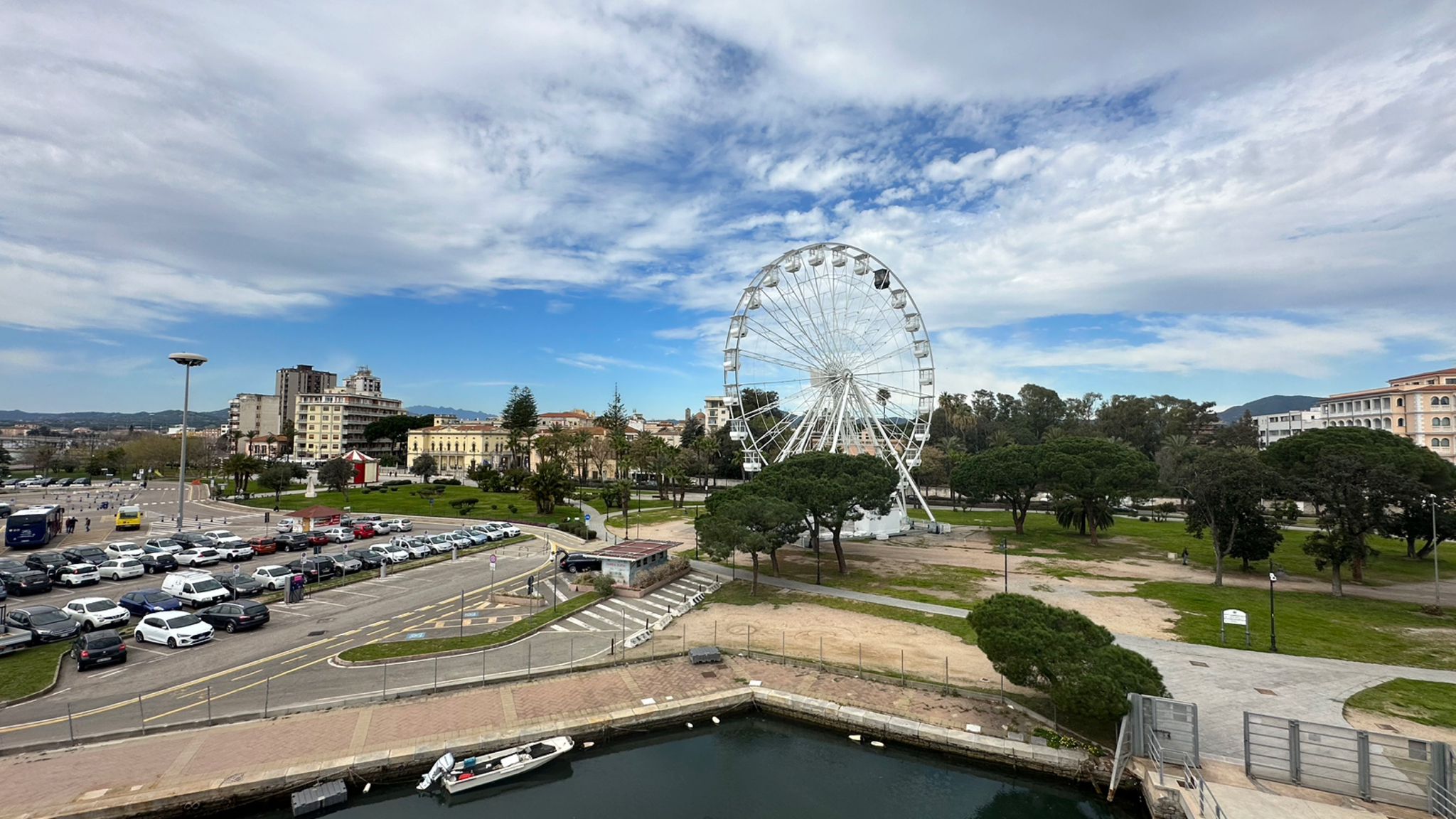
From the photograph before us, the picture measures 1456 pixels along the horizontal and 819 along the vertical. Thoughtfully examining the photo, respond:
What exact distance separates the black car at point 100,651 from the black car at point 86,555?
19.1 meters

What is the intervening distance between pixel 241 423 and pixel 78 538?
5737 inches

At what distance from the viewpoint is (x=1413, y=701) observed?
19375 millimetres

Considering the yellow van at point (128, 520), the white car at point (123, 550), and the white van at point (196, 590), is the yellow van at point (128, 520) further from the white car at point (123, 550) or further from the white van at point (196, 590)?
the white van at point (196, 590)

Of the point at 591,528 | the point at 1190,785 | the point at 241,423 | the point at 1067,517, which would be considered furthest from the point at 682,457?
the point at 241,423

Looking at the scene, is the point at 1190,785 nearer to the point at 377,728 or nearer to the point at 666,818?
the point at 666,818

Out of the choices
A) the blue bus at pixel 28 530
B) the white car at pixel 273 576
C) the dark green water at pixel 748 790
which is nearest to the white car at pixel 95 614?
the white car at pixel 273 576

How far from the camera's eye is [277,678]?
21.0 m

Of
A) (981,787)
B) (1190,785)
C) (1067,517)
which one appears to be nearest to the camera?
(1190,785)

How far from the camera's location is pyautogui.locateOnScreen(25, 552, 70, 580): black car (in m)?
34.5

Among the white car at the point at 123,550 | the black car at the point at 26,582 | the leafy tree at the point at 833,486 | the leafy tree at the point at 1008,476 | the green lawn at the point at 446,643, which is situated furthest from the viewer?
the leafy tree at the point at 1008,476

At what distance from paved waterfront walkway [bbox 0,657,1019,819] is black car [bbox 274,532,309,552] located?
104 feet

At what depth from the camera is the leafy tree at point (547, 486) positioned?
63.8 meters

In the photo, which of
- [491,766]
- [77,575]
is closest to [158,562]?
[77,575]

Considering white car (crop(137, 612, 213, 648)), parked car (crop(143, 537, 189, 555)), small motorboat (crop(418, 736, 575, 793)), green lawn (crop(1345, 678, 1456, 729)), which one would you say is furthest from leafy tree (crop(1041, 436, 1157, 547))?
parked car (crop(143, 537, 189, 555))
